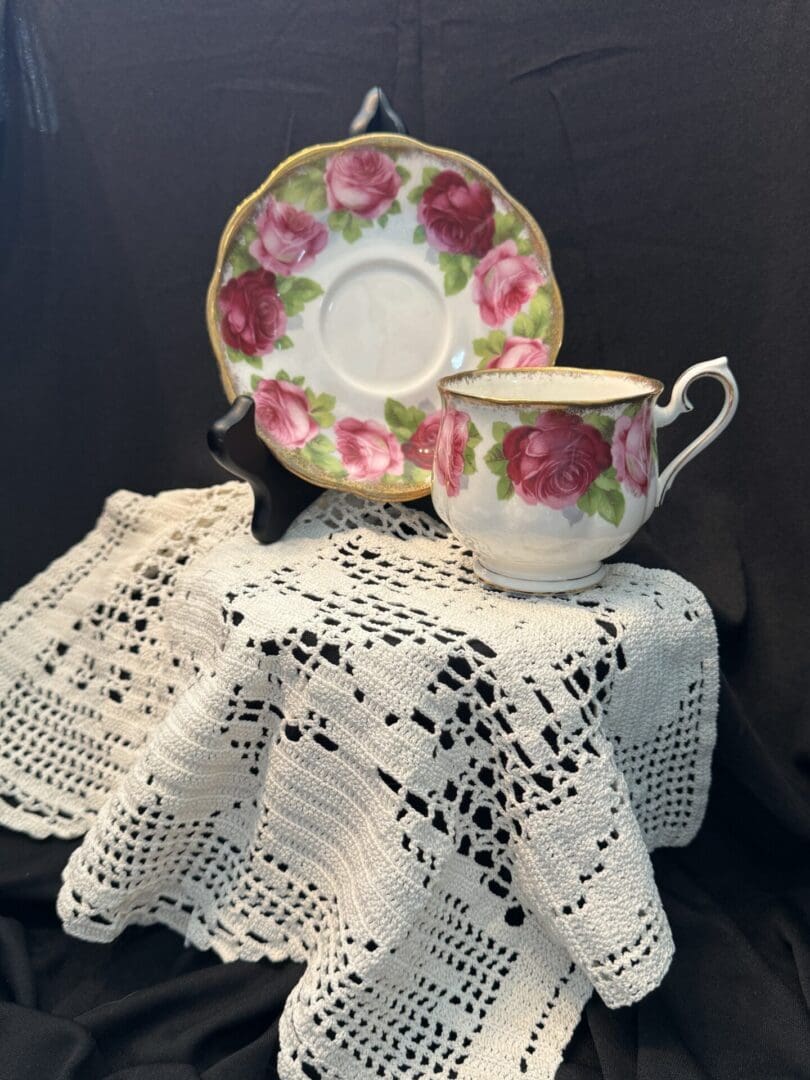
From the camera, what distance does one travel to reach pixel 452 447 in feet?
2.29

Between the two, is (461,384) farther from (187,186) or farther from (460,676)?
(187,186)

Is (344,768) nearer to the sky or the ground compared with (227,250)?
nearer to the ground

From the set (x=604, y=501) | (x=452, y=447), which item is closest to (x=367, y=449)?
(x=452, y=447)

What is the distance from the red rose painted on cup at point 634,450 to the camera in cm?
66

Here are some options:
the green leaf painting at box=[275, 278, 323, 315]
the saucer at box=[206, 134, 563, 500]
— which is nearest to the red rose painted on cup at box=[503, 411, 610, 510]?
the saucer at box=[206, 134, 563, 500]

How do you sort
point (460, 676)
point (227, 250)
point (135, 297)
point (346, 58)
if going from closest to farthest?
1. point (460, 676)
2. point (227, 250)
3. point (346, 58)
4. point (135, 297)

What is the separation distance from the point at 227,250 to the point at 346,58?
0.91ft

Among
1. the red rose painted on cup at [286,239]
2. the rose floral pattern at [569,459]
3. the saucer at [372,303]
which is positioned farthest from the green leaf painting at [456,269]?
the rose floral pattern at [569,459]

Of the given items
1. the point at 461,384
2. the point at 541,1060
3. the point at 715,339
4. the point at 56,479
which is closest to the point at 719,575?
the point at 715,339

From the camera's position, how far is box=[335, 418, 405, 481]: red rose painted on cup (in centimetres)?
82

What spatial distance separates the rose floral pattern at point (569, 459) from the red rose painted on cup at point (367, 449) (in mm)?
171

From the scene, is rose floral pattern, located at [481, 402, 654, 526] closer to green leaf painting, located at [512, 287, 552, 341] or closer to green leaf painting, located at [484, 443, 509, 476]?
green leaf painting, located at [484, 443, 509, 476]

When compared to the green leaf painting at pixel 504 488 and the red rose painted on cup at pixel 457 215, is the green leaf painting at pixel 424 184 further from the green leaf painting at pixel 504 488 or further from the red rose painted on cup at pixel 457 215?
the green leaf painting at pixel 504 488

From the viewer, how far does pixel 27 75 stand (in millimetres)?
942
